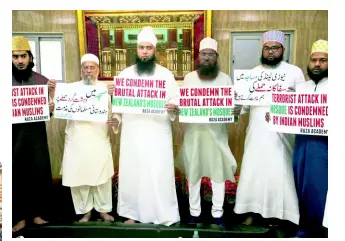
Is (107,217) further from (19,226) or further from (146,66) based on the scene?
(146,66)

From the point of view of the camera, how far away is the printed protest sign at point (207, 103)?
9.27 feet

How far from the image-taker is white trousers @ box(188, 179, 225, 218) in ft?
9.77

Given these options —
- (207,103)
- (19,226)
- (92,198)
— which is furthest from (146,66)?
(19,226)

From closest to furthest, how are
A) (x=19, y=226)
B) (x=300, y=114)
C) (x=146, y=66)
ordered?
(x=300, y=114)
(x=146, y=66)
(x=19, y=226)

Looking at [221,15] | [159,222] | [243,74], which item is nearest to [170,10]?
[221,15]

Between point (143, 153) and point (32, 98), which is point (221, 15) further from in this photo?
point (32, 98)

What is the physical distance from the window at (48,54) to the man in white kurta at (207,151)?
110 cm

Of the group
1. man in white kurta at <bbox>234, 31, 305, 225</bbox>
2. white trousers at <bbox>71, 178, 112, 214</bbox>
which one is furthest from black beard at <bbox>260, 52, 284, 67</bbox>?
white trousers at <bbox>71, 178, 112, 214</bbox>

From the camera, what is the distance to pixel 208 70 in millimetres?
2893

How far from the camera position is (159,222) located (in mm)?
2973

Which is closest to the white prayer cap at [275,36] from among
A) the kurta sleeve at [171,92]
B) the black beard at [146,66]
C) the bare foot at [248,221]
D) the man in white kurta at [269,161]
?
the man in white kurta at [269,161]

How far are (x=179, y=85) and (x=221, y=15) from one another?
26.7 inches

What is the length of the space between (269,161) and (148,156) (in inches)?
40.1

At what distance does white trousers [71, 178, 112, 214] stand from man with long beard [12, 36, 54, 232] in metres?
0.26
